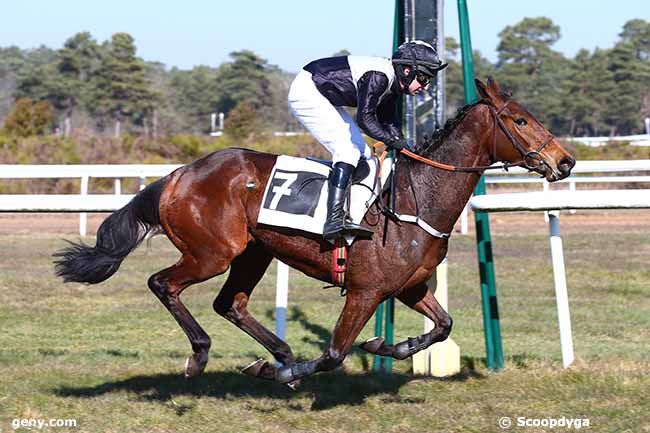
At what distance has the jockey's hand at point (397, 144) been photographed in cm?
593

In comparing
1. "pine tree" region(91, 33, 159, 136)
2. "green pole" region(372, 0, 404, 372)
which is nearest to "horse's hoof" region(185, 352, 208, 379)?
"green pole" region(372, 0, 404, 372)

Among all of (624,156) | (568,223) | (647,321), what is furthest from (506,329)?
(624,156)

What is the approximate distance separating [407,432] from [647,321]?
Answer: 4.77 m

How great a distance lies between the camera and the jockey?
19.3 feet

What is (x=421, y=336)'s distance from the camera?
6.22m

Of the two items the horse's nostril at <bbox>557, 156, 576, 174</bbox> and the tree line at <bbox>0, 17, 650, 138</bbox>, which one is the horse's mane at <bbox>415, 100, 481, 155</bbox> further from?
the tree line at <bbox>0, 17, 650, 138</bbox>

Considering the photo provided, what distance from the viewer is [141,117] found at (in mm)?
57781

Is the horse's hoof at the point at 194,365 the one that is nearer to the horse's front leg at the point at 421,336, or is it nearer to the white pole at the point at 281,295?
the horse's front leg at the point at 421,336

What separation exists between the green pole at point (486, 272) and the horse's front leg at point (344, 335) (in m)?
1.56

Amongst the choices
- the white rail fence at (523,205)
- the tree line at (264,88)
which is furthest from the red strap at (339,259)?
the tree line at (264,88)

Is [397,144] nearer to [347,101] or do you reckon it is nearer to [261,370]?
[347,101]

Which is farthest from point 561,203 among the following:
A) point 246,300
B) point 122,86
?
point 122,86

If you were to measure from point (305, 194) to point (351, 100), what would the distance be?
24.5 inches

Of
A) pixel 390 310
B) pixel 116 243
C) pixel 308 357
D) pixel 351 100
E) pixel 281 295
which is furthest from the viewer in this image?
pixel 308 357
